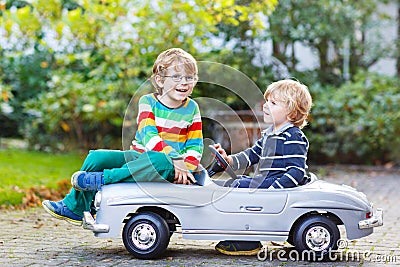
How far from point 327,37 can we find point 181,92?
25.5 feet

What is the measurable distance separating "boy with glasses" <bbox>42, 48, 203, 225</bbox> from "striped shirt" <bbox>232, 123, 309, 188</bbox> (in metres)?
0.44

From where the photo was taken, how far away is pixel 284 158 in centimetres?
458

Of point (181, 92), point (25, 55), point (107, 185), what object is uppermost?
point (25, 55)

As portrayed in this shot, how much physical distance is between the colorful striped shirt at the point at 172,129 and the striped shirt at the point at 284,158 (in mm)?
433

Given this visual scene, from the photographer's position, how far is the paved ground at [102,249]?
14.5 ft

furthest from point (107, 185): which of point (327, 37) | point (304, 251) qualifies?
point (327, 37)

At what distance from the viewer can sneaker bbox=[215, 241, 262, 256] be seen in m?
4.67

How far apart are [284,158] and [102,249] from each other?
1373 millimetres

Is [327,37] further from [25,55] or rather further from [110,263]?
[110,263]

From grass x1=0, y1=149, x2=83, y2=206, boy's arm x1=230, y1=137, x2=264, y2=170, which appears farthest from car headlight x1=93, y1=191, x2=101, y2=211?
grass x1=0, y1=149, x2=83, y2=206

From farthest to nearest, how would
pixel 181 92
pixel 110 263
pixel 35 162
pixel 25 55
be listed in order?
1. pixel 25 55
2. pixel 35 162
3. pixel 181 92
4. pixel 110 263

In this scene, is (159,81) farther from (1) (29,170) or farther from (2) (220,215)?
(1) (29,170)

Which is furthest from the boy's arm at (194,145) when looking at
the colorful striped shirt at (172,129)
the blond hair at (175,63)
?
the blond hair at (175,63)

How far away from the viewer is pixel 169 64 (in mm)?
4773
